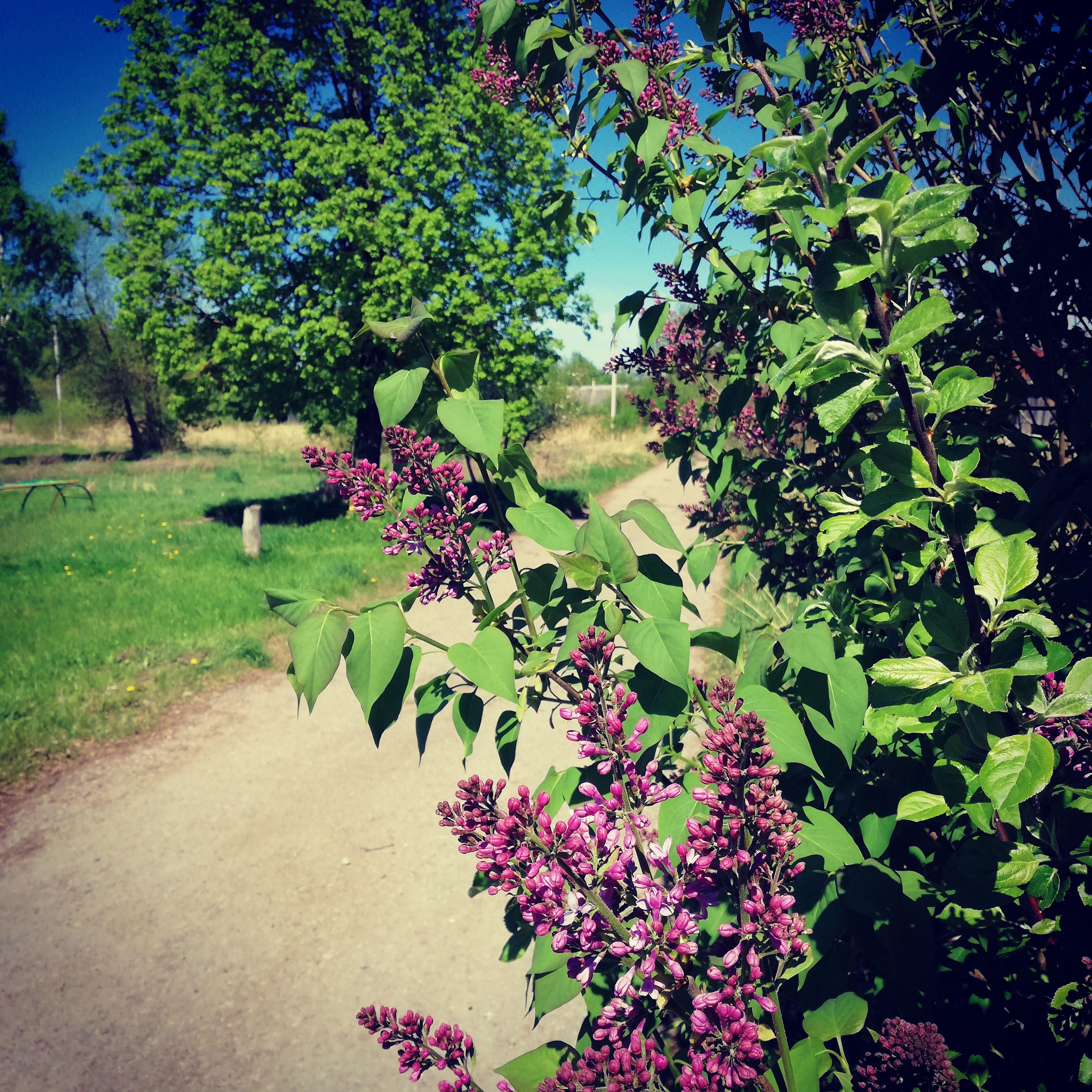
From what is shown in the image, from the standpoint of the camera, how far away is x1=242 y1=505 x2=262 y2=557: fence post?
1049 centimetres

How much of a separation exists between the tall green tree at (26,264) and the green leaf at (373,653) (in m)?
41.5

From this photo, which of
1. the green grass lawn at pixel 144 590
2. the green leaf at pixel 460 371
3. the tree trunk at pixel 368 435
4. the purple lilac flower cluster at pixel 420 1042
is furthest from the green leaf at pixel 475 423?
the tree trunk at pixel 368 435

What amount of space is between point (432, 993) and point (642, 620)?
2.78 m

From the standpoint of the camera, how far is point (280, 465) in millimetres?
24859

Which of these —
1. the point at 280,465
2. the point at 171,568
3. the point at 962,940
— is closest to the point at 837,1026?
the point at 962,940

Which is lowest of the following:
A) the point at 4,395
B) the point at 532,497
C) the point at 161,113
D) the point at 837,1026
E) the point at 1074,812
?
the point at 837,1026

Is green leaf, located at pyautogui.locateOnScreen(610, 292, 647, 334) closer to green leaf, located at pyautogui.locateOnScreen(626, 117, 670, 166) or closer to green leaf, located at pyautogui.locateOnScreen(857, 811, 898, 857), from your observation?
green leaf, located at pyautogui.locateOnScreen(626, 117, 670, 166)

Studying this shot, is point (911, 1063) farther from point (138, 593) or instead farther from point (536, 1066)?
point (138, 593)

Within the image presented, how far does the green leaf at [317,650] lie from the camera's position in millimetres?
968

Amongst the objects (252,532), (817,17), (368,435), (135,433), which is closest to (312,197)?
(368,435)

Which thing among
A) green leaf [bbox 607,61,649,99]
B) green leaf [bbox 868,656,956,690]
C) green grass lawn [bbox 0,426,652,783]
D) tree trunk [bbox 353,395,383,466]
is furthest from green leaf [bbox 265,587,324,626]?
tree trunk [bbox 353,395,383,466]

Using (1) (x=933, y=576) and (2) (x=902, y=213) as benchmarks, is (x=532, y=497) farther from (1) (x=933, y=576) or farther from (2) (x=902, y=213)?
(1) (x=933, y=576)

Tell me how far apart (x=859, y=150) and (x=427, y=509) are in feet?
2.92

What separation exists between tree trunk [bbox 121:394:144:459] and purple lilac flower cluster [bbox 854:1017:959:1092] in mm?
31152
